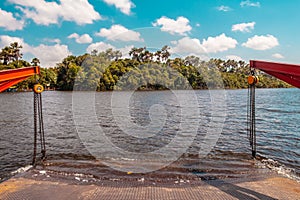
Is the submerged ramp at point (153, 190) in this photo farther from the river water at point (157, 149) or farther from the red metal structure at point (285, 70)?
the red metal structure at point (285, 70)

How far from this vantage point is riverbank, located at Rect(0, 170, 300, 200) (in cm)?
508

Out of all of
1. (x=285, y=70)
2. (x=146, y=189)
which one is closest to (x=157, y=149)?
(x=146, y=189)

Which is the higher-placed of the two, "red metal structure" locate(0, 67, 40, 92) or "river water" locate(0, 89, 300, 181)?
"red metal structure" locate(0, 67, 40, 92)

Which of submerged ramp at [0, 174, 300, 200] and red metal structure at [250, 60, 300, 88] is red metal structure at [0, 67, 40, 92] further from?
red metal structure at [250, 60, 300, 88]

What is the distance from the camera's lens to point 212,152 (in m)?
9.88

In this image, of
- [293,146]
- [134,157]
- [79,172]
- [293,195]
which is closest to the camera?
[293,195]

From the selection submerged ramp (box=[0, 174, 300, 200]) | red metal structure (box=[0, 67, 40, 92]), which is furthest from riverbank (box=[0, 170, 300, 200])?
red metal structure (box=[0, 67, 40, 92])

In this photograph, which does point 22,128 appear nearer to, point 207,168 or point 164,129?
point 164,129

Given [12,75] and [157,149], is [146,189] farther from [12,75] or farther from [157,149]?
[157,149]

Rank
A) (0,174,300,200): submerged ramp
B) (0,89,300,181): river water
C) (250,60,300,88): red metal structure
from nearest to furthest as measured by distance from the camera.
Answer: (250,60,300,88): red metal structure, (0,174,300,200): submerged ramp, (0,89,300,181): river water

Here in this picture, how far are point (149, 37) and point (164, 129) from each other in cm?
873

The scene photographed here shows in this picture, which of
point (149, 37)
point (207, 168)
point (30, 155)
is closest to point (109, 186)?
point (207, 168)

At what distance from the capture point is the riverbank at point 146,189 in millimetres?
5082

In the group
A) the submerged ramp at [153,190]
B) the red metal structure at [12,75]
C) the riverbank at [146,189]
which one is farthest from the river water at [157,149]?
the red metal structure at [12,75]
